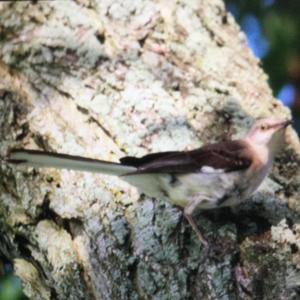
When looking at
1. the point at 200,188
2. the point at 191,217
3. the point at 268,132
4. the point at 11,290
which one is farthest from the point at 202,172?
the point at 11,290

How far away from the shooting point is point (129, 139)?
3.37 meters

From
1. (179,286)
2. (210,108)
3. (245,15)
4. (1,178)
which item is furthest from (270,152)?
(245,15)

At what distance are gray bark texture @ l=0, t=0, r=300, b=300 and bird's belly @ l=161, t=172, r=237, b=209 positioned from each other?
0.22 feet

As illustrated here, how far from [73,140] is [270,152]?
87 cm

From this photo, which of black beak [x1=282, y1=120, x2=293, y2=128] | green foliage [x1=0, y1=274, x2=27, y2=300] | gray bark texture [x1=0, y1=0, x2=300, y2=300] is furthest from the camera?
green foliage [x1=0, y1=274, x2=27, y2=300]

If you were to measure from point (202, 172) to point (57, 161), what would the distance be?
0.68 metres

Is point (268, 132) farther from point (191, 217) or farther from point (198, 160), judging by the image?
point (191, 217)

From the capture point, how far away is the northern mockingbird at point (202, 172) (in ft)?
10.2

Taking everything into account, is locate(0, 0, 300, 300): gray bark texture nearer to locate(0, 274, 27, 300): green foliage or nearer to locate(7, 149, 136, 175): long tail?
locate(7, 149, 136, 175): long tail

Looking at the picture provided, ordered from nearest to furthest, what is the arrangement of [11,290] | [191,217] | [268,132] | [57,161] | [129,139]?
[57,161] → [191,217] → [129,139] → [268,132] → [11,290]

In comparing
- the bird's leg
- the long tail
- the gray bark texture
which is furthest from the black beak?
the long tail

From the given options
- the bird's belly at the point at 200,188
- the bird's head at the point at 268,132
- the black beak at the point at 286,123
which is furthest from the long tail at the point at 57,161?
the black beak at the point at 286,123

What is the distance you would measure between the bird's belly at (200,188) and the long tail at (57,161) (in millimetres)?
322

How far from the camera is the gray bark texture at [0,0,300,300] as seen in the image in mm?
2867
